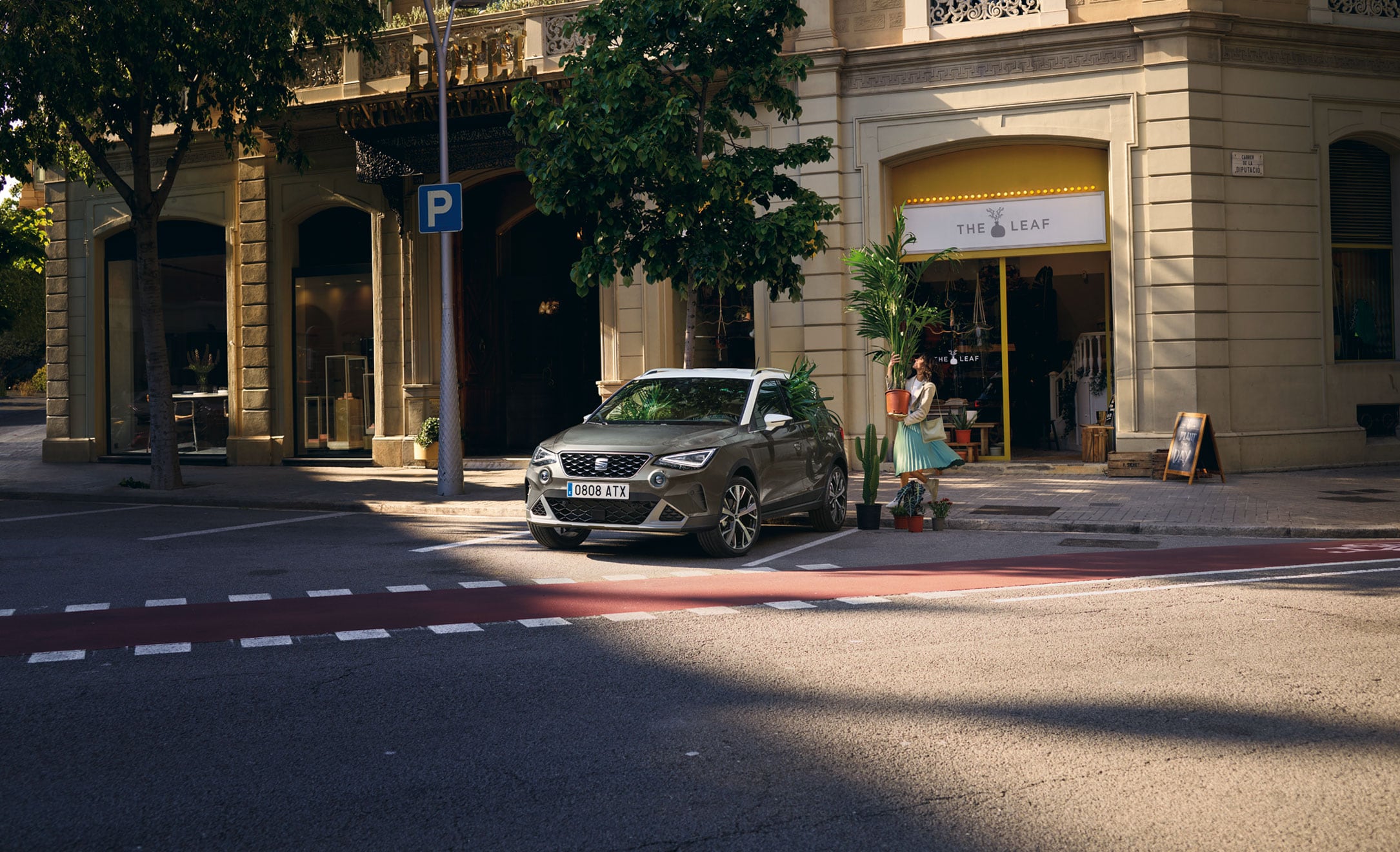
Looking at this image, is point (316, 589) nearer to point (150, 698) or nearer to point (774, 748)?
point (150, 698)

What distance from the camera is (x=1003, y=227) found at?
18359 mm

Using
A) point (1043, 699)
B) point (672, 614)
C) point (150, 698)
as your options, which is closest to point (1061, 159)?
point (672, 614)

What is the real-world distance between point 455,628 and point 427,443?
13.8m

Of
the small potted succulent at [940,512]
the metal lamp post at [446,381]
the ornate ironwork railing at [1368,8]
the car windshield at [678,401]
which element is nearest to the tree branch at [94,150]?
the metal lamp post at [446,381]

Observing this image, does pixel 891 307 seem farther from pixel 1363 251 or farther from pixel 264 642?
pixel 1363 251

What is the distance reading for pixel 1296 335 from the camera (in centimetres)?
1783

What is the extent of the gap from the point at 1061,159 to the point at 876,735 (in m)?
15.0

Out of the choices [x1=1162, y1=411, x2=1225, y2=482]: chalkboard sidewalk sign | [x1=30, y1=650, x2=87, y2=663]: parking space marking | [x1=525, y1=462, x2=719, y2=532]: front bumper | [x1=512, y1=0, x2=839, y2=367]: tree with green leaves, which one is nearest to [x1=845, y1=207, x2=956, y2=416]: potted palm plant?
[x1=512, y1=0, x2=839, y2=367]: tree with green leaves

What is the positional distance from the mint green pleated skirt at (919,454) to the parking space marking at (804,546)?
2.79ft

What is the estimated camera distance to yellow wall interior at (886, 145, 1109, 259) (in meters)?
18.0

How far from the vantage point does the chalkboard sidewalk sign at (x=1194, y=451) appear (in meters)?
15.8

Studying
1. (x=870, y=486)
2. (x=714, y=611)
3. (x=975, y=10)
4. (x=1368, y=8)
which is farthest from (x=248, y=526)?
(x=1368, y=8)

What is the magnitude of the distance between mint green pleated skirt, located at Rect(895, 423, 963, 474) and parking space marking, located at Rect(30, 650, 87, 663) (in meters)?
8.01

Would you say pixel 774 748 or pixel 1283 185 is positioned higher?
pixel 1283 185
